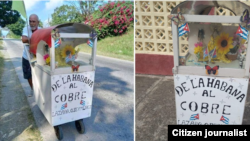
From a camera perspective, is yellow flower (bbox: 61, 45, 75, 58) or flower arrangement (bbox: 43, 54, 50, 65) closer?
yellow flower (bbox: 61, 45, 75, 58)

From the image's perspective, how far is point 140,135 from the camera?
354 cm

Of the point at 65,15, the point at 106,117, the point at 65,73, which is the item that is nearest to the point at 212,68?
the point at 65,73

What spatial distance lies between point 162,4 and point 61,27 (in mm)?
3368

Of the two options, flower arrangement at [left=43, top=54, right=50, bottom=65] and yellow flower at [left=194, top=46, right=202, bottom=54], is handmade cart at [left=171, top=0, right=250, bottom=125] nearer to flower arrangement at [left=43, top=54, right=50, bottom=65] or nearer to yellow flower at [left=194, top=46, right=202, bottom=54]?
yellow flower at [left=194, top=46, right=202, bottom=54]

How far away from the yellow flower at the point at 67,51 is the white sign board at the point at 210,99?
1565 mm

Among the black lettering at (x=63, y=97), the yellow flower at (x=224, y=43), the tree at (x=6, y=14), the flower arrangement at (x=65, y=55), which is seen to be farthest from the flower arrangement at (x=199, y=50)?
the tree at (x=6, y=14)

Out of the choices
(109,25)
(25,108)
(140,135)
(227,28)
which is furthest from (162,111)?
(109,25)

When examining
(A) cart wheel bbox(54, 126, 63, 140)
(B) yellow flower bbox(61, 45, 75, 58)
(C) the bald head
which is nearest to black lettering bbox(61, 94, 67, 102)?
(A) cart wheel bbox(54, 126, 63, 140)

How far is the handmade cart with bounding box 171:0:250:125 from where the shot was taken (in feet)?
8.41

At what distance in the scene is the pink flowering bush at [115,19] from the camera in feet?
54.5

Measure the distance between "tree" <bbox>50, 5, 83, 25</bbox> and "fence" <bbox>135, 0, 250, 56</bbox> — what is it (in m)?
16.4

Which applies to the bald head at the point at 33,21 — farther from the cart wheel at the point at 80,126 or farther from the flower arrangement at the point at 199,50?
the flower arrangement at the point at 199,50

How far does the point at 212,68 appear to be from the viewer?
265 centimetres

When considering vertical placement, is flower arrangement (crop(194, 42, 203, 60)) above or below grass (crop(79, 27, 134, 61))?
above
